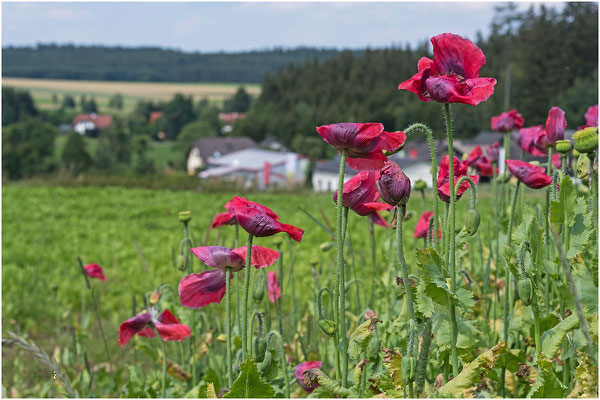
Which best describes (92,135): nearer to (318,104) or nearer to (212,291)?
(318,104)

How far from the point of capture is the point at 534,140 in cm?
165

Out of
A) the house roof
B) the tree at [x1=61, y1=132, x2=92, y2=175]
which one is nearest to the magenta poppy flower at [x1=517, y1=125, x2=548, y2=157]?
the tree at [x1=61, y1=132, x2=92, y2=175]

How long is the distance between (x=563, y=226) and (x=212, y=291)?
2.05ft

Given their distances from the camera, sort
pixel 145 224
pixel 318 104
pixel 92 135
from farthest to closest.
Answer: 1. pixel 92 135
2. pixel 318 104
3. pixel 145 224

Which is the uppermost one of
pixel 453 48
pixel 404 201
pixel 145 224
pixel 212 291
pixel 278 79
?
pixel 278 79

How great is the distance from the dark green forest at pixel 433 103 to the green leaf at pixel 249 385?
2264 mm

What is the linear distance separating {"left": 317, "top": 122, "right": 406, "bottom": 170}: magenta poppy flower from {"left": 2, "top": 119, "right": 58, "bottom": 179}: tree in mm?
40339

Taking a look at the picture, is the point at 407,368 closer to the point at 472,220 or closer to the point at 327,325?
the point at 327,325

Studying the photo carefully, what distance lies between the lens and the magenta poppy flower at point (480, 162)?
1.81m

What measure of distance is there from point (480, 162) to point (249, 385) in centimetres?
119

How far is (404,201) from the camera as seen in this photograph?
846 mm

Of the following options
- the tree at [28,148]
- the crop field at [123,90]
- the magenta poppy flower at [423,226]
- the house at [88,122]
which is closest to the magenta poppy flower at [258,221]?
the magenta poppy flower at [423,226]

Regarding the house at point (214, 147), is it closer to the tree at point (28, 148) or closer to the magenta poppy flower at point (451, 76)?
the tree at point (28, 148)

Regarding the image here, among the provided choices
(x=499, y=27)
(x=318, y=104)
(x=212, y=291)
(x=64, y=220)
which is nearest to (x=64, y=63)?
(x=318, y=104)
